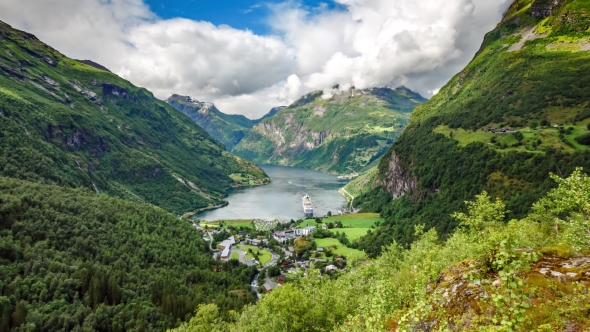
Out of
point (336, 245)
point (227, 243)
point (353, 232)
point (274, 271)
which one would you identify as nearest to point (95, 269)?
point (274, 271)

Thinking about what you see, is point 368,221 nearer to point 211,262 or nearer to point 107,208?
point 211,262

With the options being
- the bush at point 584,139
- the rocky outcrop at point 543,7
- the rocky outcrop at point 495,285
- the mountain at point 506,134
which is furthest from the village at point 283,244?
the rocky outcrop at point 543,7

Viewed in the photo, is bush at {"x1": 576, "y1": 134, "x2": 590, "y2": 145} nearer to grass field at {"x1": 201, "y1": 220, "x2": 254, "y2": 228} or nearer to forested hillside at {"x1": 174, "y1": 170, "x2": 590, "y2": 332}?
forested hillside at {"x1": 174, "y1": 170, "x2": 590, "y2": 332}

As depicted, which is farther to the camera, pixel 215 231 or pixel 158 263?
pixel 215 231

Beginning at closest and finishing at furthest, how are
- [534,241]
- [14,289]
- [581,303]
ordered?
[581,303] < [534,241] < [14,289]

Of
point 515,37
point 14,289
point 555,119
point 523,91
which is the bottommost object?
point 14,289

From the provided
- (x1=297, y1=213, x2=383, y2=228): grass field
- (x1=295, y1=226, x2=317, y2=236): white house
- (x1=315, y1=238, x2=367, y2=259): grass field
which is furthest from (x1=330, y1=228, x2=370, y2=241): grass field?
(x1=295, y1=226, x2=317, y2=236): white house

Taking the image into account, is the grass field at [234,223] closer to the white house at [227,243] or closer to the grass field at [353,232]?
the white house at [227,243]

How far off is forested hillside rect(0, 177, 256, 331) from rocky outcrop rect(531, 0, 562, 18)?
217m

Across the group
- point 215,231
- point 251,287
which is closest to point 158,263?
point 251,287

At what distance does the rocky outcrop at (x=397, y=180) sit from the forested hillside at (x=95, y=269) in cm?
9600

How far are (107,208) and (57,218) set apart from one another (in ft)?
81.7

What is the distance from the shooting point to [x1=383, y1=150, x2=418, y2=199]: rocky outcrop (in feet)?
511

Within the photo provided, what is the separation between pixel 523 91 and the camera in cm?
13575
